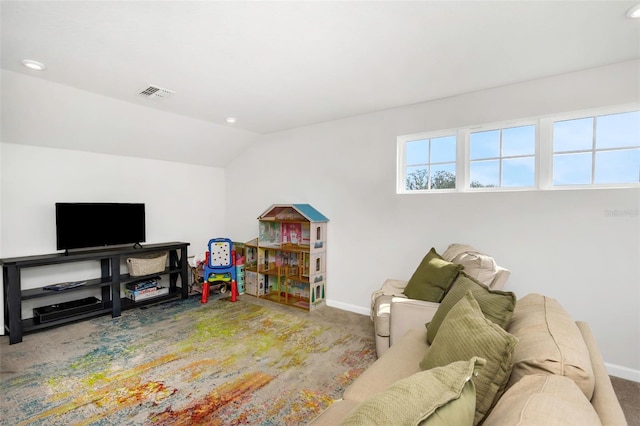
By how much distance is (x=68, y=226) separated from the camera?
3430 mm

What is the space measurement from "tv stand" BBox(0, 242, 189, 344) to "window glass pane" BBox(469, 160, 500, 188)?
3.73 meters

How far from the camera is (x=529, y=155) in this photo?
282 centimetres

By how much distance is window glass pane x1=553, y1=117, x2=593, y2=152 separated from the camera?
2587 mm

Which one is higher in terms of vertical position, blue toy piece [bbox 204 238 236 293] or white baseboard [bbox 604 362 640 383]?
blue toy piece [bbox 204 238 236 293]

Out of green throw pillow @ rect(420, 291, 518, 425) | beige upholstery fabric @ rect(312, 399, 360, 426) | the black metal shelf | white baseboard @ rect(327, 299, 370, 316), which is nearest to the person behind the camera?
green throw pillow @ rect(420, 291, 518, 425)

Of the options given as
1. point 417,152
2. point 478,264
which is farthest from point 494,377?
point 417,152

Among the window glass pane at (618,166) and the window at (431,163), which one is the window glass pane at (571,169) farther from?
the window at (431,163)

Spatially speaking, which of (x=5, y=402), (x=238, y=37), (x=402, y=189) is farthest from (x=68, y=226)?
(x=402, y=189)

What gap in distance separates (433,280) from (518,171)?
4.65ft

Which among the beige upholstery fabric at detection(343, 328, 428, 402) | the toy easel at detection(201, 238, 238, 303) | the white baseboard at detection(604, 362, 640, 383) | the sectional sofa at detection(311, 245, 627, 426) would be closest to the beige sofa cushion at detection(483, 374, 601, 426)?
the sectional sofa at detection(311, 245, 627, 426)

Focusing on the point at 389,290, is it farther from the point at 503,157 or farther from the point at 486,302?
the point at 503,157

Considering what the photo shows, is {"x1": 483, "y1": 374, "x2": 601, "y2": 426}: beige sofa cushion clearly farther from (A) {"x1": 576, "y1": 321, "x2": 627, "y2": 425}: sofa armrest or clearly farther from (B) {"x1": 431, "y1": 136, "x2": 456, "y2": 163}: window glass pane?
(B) {"x1": 431, "y1": 136, "x2": 456, "y2": 163}: window glass pane

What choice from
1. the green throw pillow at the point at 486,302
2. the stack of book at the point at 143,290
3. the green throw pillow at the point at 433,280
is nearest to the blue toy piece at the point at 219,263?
the stack of book at the point at 143,290

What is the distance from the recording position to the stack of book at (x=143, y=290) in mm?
3926
